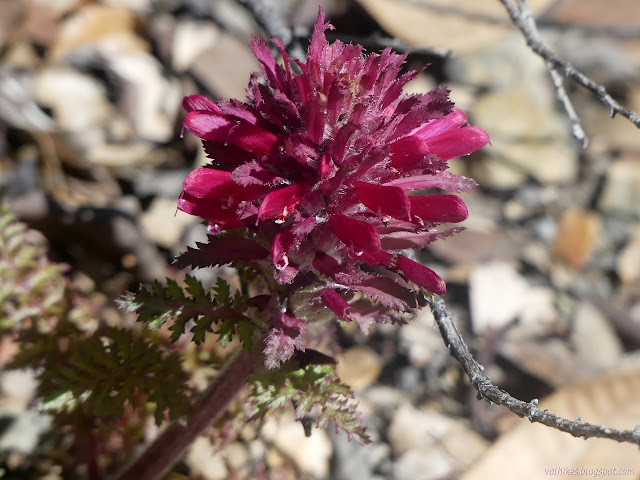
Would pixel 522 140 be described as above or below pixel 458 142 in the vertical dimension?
below

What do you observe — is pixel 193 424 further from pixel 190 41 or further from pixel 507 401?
pixel 190 41

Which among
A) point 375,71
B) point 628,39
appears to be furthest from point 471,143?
point 628,39

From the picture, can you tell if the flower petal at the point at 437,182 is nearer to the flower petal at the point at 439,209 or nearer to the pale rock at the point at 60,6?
the flower petal at the point at 439,209

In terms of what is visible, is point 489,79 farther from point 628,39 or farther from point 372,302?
point 372,302

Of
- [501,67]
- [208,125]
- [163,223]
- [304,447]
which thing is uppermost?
[501,67]

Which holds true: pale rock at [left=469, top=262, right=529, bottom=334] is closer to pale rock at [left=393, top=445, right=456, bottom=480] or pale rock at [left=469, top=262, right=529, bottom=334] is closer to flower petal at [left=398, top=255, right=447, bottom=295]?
pale rock at [left=393, top=445, right=456, bottom=480]

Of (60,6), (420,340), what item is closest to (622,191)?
(420,340)

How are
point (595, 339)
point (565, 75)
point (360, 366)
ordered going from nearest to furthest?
point (565, 75), point (360, 366), point (595, 339)
